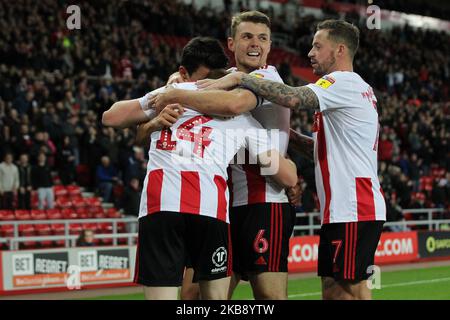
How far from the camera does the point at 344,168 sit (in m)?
5.05

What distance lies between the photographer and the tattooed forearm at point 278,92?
4.82 m

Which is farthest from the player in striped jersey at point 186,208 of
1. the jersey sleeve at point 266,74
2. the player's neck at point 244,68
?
the player's neck at point 244,68

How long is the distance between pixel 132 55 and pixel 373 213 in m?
17.6

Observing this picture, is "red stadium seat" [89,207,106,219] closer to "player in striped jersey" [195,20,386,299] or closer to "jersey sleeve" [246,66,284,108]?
"jersey sleeve" [246,66,284,108]

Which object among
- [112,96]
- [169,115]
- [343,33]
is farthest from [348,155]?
[112,96]

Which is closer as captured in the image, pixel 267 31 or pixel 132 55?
pixel 267 31

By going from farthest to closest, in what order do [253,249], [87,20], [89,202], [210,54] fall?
1. [87,20]
2. [89,202]
3. [253,249]
4. [210,54]

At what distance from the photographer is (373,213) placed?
5066mm

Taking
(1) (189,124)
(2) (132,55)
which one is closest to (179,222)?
(1) (189,124)

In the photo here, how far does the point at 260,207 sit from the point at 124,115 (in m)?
1.17

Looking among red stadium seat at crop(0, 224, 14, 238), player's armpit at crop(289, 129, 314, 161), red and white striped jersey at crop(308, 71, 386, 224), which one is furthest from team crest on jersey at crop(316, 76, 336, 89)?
red stadium seat at crop(0, 224, 14, 238)

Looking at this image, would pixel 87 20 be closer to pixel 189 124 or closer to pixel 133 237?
pixel 133 237

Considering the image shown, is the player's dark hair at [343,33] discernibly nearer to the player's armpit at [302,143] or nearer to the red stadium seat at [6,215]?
the player's armpit at [302,143]

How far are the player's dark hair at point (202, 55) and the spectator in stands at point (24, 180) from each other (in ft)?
34.7
